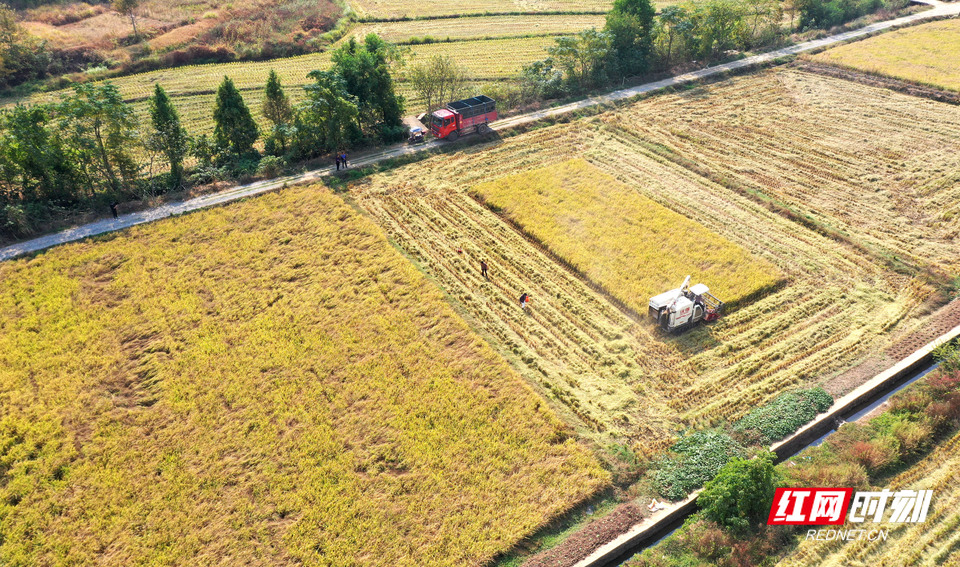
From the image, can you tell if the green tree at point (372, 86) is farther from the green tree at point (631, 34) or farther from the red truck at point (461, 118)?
the green tree at point (631, 34)

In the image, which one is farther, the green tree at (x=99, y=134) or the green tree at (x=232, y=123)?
the green tree at (x=232, y=123)

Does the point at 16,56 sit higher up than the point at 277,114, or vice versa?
the point at 16,56

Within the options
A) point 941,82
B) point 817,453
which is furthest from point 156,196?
point 941,82

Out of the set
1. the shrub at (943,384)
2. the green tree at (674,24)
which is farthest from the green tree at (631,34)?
the shrub at (943,384)

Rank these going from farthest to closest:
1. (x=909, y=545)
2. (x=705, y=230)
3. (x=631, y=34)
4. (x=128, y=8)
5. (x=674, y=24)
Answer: (x=128, y=8) → (x=674, y=24) → (x=631, y=34) → (x=705, y=230) → (x=909, y=545)

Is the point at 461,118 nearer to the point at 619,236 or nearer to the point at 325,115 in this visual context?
the point at 325,115

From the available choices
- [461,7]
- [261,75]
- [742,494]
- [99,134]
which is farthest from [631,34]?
[742,494]

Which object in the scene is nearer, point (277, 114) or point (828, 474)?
point (828, 474)
